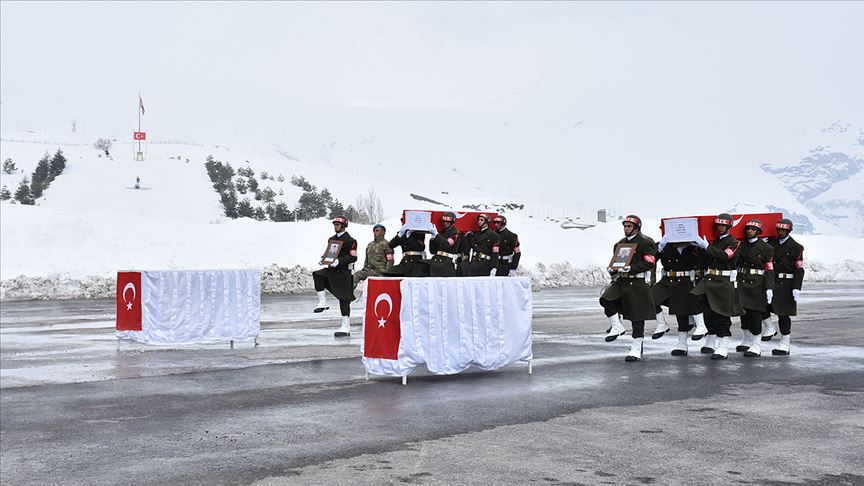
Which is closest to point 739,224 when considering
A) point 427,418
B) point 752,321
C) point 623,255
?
point 752,321

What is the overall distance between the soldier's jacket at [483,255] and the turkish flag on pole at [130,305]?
21.7 feet

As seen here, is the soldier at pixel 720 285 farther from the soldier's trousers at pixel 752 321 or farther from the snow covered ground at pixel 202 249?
the snow covered ground at pixel 202 249

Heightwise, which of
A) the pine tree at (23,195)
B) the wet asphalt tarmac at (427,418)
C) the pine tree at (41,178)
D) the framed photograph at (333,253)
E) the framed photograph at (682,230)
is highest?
the pine tree at (41,178)

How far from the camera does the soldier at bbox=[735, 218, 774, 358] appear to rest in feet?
47.8

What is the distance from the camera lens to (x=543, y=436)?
8.24 metres

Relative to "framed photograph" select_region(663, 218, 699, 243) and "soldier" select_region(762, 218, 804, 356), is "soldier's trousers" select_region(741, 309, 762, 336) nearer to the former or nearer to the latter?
"soldier" select_region(762, 218, 804, 356)

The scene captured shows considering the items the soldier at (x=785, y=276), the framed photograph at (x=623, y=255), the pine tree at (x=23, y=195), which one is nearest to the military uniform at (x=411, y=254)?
the framed photograph at (x=623, y=255)

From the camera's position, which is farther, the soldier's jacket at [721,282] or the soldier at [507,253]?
the soldier at [507,253]

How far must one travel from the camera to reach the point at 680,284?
1460 cm

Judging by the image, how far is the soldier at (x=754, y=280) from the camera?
47.8ft

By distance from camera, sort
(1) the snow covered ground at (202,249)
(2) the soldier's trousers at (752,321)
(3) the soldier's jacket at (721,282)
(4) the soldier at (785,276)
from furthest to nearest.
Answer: (1) the snow covered ground at (202,249) < (4) the soldier at (785,276) < (2) the soldier's trousers at (752,321) < (3) the soldier's jacket at (721,282)

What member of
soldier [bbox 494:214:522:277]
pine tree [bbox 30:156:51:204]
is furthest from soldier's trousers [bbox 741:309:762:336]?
pine tree [bbox 30:156:51:204]

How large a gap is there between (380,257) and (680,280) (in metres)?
7.10

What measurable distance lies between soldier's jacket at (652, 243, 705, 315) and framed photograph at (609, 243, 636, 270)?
1.01 m
